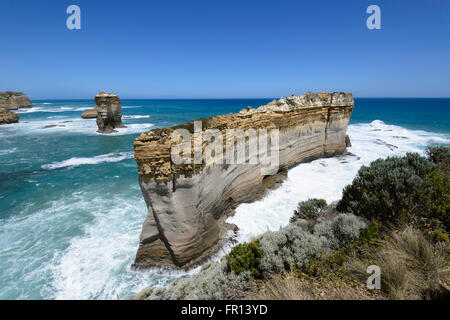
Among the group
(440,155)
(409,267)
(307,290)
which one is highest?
(440,155)

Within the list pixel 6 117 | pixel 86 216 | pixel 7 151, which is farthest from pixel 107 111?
pixel 86 216

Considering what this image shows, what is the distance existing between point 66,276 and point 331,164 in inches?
719

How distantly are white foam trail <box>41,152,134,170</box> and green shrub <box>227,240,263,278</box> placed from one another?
762 inches

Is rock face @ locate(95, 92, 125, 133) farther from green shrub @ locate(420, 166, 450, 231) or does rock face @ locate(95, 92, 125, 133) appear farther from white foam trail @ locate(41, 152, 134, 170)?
green shrub @ locate(420, 166, 450, 231)

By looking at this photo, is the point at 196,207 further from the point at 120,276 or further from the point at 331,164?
the point at 331,164

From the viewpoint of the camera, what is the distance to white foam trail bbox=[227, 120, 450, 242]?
33.3 feet

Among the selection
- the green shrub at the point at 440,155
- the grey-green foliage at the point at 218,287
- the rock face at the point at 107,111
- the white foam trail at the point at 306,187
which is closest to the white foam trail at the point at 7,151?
the rock face at the point at 107,111

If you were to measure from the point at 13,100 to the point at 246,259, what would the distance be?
341 ft

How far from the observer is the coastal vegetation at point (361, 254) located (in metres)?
3.20

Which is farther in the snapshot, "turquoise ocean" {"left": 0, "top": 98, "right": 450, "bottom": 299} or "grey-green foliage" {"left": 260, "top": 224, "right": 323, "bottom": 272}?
"turquoise ocean" {"left": 0, "top": 98, "right": 450, "bottom": 299}

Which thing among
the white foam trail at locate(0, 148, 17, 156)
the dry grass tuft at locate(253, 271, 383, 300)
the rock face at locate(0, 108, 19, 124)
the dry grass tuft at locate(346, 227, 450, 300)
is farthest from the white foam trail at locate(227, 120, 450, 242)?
the rock face at locate(0, 108, 19, 124)

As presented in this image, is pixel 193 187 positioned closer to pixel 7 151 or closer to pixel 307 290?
pixel 307 290

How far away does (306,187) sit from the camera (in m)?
13.6

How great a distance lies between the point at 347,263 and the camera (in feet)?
12.2
